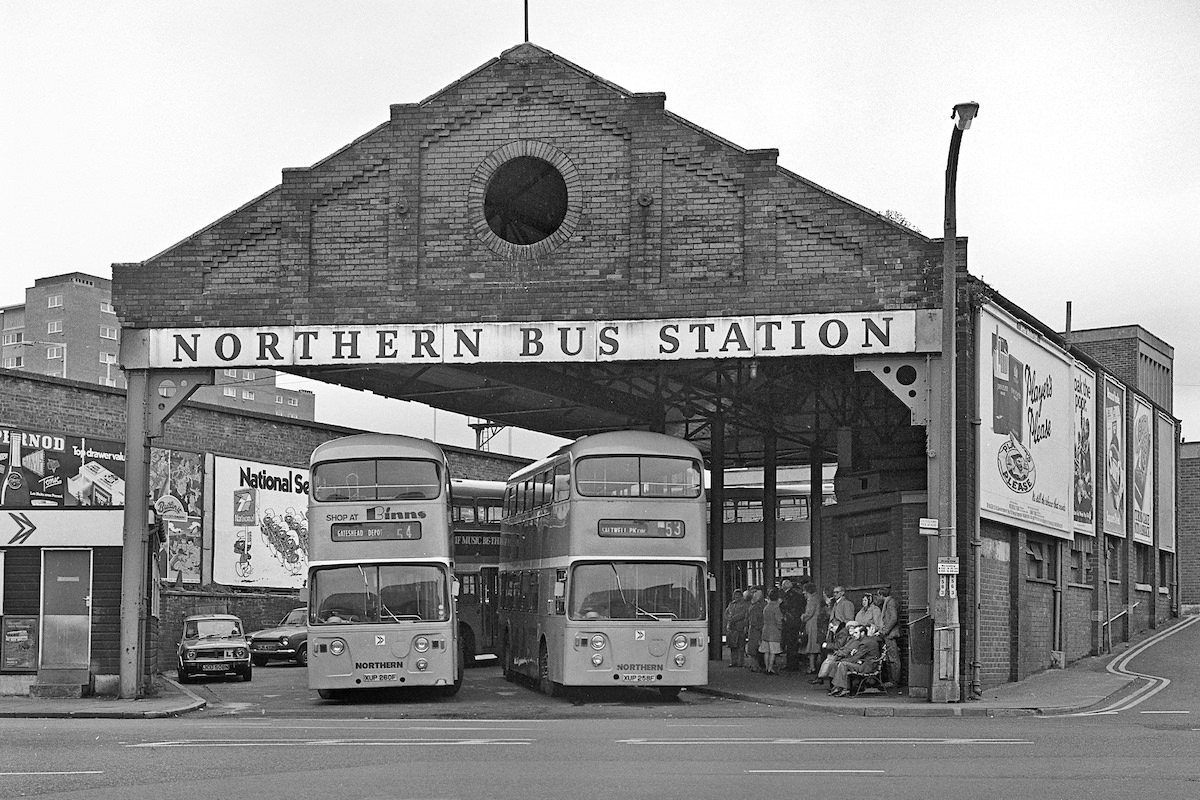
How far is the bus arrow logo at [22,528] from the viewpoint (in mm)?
25641

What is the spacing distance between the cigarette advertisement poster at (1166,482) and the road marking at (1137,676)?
9.53 feet

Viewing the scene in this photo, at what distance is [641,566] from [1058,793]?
41.1 feet

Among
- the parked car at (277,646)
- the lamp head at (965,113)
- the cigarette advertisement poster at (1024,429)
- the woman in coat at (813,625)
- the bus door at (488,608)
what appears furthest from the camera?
the parked car at (277,646)

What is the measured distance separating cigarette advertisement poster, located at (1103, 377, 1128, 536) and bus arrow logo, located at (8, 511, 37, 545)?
855 inches

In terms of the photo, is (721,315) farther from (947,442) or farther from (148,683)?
(148,683)

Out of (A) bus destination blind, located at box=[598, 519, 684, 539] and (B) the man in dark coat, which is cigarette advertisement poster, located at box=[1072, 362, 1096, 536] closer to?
(B) the man in dark coat

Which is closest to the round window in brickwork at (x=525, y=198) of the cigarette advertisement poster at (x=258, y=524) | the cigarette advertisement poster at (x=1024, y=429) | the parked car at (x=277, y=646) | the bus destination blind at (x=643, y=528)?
the bus destination blind at (x=643, y=528)

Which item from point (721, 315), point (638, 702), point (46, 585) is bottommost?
point (638, 702)

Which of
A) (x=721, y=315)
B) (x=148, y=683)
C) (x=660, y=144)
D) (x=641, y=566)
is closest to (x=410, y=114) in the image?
(x=660, y=144)

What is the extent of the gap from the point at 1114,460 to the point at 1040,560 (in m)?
7.12

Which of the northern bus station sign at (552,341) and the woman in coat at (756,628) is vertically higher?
the northern bus station sign at (552,341)

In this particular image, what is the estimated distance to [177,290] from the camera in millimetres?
25859

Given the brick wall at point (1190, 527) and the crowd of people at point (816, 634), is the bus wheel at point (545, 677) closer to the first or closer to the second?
the crowd of people at point (816, 634)

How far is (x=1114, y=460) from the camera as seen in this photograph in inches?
1378
